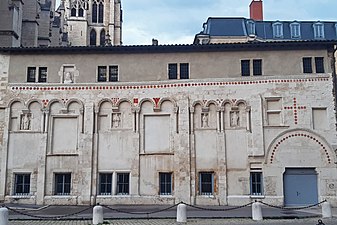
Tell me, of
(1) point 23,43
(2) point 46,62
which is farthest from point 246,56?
(1) point 23,43

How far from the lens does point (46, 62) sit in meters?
25.5

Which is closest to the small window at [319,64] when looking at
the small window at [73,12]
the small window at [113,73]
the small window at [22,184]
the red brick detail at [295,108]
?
the red brick detail at [295,108]

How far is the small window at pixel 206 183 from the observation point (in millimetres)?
23922

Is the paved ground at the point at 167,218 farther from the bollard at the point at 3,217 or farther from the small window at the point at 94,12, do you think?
the small window at the point at 94,12

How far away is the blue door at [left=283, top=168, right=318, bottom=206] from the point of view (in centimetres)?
2327

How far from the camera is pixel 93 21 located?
77000mm

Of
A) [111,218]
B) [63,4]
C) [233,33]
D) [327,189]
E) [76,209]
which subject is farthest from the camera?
[63,4]

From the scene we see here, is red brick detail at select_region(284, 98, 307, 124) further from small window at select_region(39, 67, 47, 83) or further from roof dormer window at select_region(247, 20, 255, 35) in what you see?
roof dormer window at select_region(247, 20, 255, 35)

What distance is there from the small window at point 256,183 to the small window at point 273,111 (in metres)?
3.40

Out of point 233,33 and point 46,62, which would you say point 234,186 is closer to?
point 46,62

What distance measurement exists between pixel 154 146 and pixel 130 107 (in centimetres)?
309

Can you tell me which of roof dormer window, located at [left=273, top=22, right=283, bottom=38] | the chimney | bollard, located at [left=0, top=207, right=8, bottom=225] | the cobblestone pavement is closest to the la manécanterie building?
the cobblestone pavement

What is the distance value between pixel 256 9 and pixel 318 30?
23.8 ft

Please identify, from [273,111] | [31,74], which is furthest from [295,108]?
[31,74]
